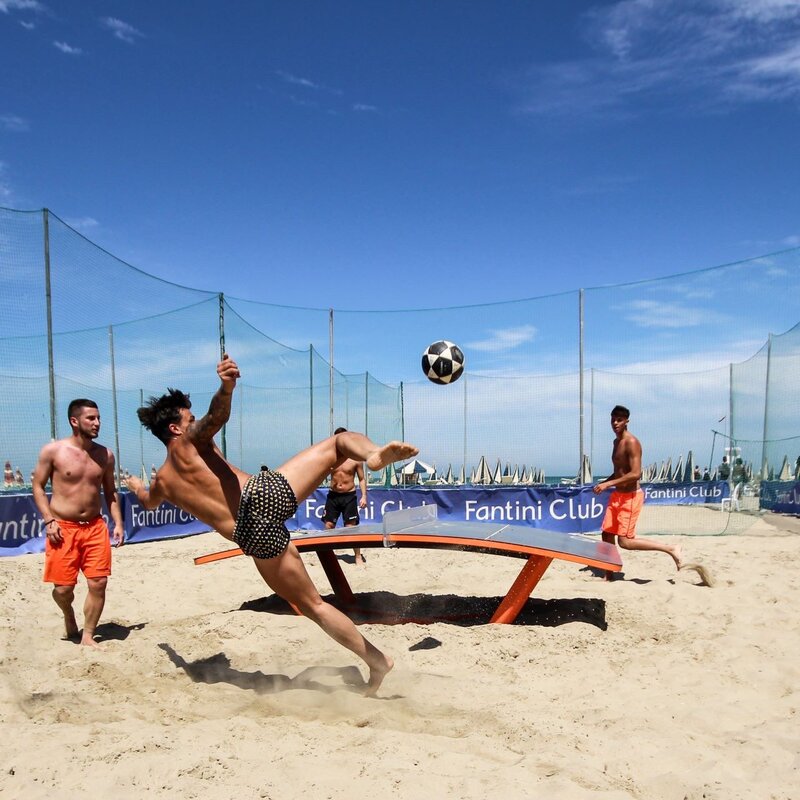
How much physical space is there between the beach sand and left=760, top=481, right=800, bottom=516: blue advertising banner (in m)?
5.70

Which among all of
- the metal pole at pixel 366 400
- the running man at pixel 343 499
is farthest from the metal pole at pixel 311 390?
the running man at pixel 343 499

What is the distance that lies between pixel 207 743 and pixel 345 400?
459 inches

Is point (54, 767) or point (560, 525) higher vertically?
point (54, 767)

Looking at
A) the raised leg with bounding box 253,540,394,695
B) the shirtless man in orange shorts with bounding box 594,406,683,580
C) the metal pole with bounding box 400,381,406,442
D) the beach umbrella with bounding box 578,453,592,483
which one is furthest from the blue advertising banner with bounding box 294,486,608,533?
the raised leg with bounding box 253,540,394,695

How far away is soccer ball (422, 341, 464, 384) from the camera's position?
8.40 metres

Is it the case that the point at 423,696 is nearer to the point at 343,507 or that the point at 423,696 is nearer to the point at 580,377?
the point at 343,507

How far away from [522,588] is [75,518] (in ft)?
9.87

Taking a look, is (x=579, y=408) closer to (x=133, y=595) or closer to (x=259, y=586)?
(x=259, y=586)

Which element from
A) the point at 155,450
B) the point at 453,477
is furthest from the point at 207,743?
the point at 453,477

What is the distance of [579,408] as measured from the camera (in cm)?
1052

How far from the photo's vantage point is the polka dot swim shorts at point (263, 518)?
10.5 ft

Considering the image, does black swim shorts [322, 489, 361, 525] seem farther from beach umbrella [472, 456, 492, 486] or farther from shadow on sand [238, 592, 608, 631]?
beach umbrella [472, 456, 492, 486]

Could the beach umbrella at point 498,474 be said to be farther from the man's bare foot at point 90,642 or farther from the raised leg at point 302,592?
the raised leg at point 302,592

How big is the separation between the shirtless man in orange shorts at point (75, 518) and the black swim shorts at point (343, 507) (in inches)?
141
